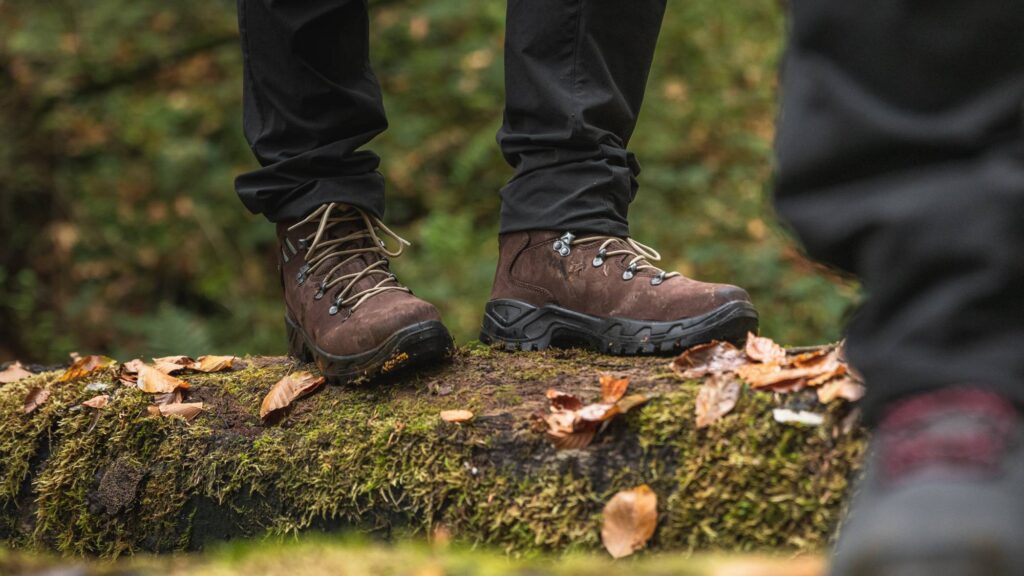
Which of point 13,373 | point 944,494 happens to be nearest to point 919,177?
point 944,494

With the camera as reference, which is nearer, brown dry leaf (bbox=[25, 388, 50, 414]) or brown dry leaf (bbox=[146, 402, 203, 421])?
brown dry leaf (bbox=[146, 402, 203, 421])

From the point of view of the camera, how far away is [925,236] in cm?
101

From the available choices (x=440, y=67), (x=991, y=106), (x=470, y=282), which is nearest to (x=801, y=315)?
(x=470, y=282)

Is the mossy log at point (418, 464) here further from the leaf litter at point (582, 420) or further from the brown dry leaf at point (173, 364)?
the brown dry leaf at point (173, 364)

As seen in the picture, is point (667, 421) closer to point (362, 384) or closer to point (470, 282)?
point (362, 384)

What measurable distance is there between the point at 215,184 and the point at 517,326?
4142mm

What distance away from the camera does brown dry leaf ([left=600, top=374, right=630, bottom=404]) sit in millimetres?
1894

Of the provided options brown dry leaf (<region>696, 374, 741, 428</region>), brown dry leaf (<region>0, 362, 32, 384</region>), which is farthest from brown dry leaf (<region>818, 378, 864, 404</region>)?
brown dry leaf (<region>0, 362, 32, 384</region>)

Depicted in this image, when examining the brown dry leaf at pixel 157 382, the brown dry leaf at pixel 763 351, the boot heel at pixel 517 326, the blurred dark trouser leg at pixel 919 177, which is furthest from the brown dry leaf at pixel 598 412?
the brown dry leaf at pixel 157 382

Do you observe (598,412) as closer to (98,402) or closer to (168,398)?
(168,398)

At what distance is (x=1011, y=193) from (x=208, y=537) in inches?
75.3

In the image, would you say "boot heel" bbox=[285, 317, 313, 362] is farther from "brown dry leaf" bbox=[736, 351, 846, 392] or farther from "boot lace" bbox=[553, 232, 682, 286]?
"brown dry leaf" bbox=[736, 351, 846, 392]

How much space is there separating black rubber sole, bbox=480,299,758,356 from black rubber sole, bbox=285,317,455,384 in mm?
267

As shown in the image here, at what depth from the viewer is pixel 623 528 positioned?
1.75m
